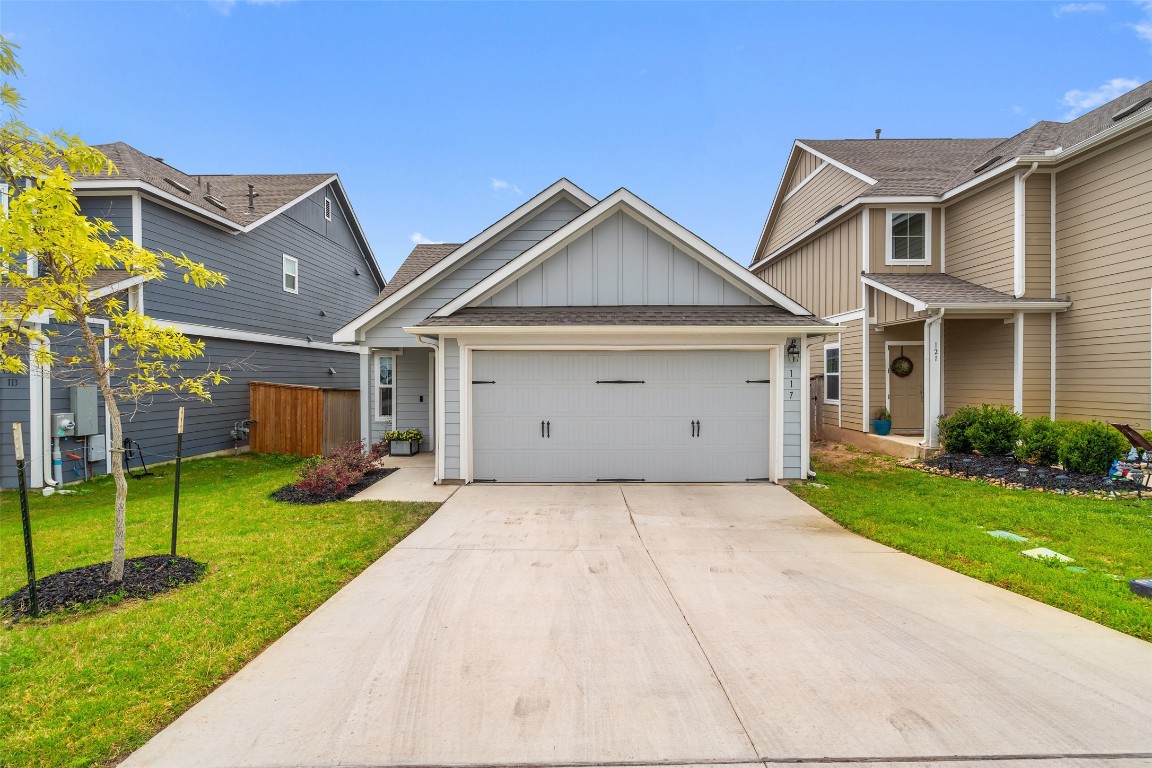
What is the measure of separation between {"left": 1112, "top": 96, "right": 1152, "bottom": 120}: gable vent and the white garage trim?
26.1 ft

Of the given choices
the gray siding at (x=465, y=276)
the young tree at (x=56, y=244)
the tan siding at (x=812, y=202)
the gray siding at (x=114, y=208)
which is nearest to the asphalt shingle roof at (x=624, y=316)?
the gray siding at (x=465, y=276)

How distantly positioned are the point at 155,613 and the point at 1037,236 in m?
14.8

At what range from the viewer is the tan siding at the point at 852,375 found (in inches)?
517

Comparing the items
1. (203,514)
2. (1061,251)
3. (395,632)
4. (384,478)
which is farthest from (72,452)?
(1061,251)

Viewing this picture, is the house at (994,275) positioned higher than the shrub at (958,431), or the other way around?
the house at (994,275)

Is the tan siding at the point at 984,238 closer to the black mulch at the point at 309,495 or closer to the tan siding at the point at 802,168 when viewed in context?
the tan siding at the point at 802,168

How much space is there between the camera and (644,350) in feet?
28.8

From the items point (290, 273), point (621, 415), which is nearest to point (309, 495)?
point (621, 415)

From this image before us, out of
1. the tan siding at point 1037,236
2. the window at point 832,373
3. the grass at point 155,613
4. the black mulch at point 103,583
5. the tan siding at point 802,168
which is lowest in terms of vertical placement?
the grass at point 155,613

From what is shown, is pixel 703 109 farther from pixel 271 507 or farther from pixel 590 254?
pixel 271 507

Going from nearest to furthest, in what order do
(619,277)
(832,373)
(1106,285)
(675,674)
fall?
(675,674)
(619,277)
(1106,285)
(832,373)

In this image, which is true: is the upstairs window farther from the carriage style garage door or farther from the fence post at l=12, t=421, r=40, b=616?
the fence post at l=12, t=421, r=40, b=616

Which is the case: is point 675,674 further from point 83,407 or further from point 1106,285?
point 1106,285

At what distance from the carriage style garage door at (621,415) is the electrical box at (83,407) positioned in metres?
6.61
